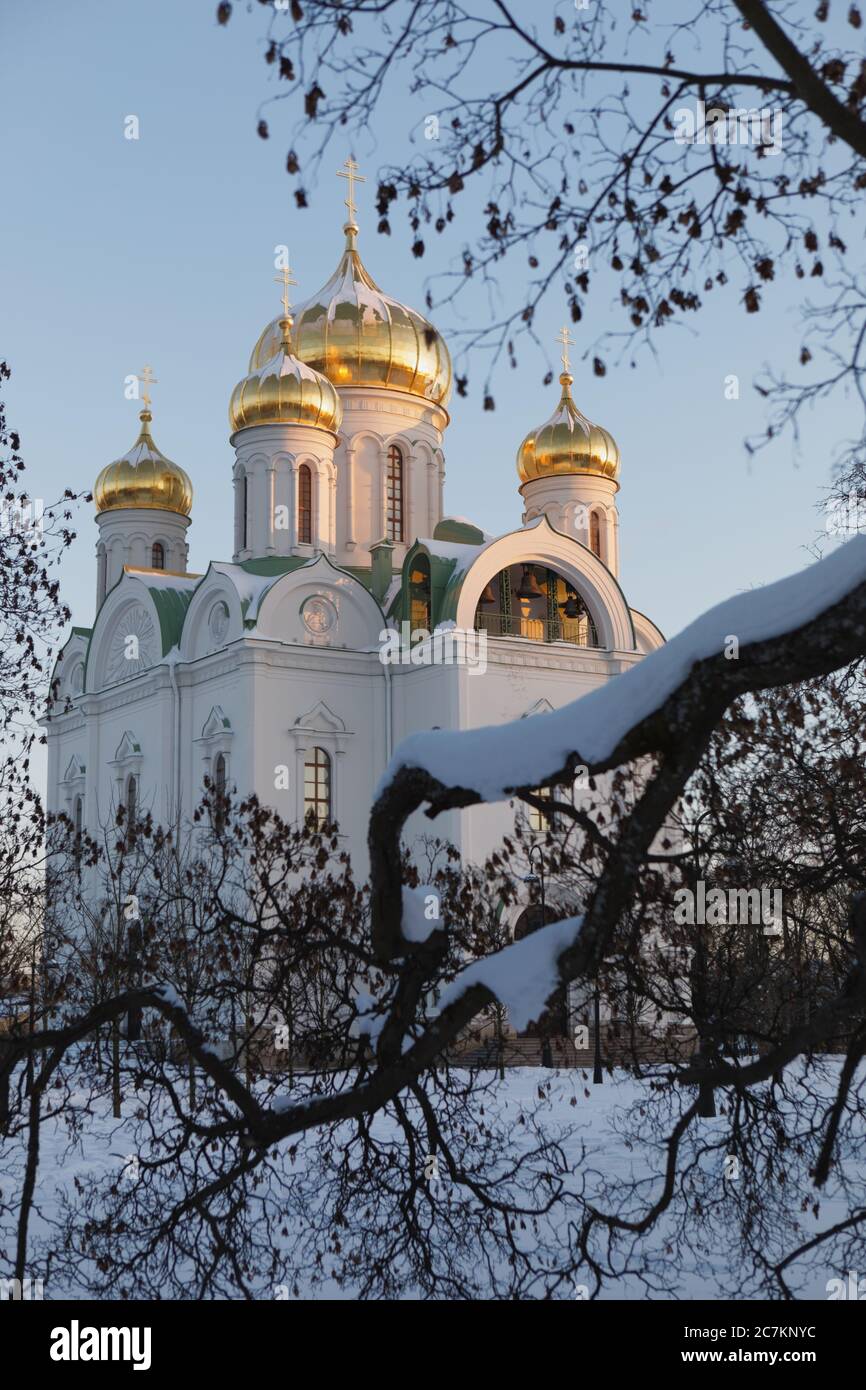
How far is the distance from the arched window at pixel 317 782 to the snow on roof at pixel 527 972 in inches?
763

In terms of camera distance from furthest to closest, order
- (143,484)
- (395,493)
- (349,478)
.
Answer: (143,484) < (395,493) < (349,478)

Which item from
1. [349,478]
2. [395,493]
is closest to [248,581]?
[349,478]

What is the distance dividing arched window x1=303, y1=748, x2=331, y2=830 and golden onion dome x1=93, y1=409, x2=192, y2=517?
9.38 m

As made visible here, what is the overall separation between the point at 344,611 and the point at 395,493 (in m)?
4.26

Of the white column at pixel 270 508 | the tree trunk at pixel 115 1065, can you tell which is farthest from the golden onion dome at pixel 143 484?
the tree trunk at pixel 115 1065

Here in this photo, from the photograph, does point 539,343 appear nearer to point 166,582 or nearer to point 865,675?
point 865,675

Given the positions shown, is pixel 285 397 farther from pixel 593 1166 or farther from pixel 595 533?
pixel 593 1166

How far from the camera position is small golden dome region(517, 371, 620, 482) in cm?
2916

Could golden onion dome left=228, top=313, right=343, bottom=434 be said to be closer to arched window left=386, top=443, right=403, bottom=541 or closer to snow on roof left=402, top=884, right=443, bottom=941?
arched window left=386, top=443, right=403, bottom=541

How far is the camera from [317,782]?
2377cm

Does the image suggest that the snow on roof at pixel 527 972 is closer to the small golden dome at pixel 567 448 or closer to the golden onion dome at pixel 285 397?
the golden onion dome at pixel 285 397

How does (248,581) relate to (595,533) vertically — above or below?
below

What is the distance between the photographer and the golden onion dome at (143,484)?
3067 cm

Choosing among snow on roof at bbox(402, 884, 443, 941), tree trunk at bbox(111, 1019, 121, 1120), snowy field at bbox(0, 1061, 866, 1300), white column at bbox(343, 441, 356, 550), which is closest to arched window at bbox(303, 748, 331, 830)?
white column at bbox(343, 441, 356, 550)
